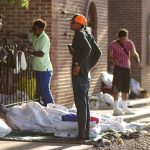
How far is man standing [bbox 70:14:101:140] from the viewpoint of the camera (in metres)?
8.95

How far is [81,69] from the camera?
9047 millimetres

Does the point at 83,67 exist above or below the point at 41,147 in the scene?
above

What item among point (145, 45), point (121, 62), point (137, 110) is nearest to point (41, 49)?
point (121, 62)

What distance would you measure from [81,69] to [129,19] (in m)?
10.6

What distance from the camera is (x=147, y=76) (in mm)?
20016

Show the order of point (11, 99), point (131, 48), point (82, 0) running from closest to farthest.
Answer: point (11, 99)
point (131, 48)
point (82, 0)

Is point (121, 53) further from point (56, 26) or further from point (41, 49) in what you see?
point (41, 49)

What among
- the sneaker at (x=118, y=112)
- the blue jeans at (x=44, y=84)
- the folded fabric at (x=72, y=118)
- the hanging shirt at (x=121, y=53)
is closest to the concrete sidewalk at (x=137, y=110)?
the sneaker at (x=118, y=112)

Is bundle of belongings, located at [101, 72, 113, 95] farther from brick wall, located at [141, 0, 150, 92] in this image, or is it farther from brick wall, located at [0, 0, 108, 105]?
brick wall, located at [141, 0, 150, 92]

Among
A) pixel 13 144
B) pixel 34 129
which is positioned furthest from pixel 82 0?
pixel 13 144

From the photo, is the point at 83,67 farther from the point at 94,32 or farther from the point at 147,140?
the point at 94,32

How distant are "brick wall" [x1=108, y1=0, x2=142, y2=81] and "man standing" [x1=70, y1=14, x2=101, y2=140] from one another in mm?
10168

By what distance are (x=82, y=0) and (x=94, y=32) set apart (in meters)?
1.29

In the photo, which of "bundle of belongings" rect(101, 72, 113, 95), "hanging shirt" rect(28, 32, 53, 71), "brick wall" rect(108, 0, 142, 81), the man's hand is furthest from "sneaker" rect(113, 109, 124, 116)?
"brick wall" rect(108, 0, 142, 81)
